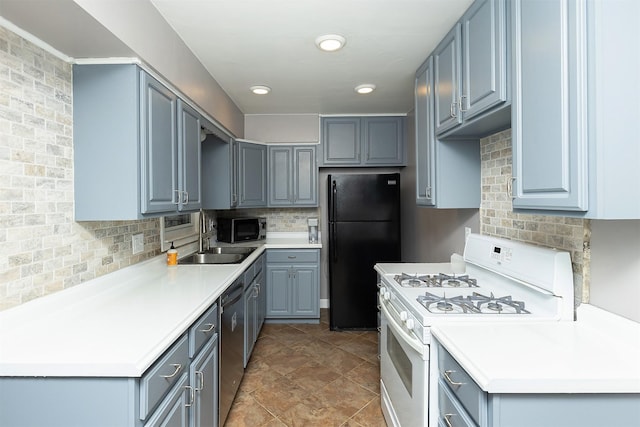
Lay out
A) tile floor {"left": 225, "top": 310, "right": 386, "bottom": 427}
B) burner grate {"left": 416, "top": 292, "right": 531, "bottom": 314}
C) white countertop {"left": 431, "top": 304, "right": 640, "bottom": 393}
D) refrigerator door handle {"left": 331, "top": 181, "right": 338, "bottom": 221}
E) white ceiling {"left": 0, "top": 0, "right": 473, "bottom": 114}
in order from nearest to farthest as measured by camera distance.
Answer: white countertop {"left": 431, "top": 304, "right": 640, "bottom": 393} → white ceiling {"left": 0, "top": 0, "right": 473, "bottom": 114} → burner grate {"left": 416, "top": 292, "right": 531, "bottom": 314} → tile floor {"left": 225, "top": 310, "right": 386, "bottom": 427} → refrigerator door handle {"left": 331, "top": 181, "right": 338, "bottom": 221}

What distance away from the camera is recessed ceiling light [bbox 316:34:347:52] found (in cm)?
204

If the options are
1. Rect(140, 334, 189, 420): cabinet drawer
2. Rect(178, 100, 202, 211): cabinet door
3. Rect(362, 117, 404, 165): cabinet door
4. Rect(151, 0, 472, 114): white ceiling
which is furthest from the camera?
Rect(362, 117, 404, 165): cabinet door


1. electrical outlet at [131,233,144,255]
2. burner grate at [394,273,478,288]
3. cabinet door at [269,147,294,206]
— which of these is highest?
cabinet door at [269,147,294,206]

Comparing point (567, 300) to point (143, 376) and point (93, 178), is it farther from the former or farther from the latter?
point (93, 178)

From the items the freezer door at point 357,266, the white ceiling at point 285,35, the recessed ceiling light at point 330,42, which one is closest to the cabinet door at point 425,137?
the white ceiling at point 285,35

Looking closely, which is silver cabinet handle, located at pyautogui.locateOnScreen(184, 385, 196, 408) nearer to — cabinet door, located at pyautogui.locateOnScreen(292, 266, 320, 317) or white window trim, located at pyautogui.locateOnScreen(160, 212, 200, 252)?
white window trim, located at pyautogui.locateOnScreen(160, 212, 200, 252)

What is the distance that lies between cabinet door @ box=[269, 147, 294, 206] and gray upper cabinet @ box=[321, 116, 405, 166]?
427 mm

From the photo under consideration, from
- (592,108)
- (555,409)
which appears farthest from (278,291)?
(592,108)

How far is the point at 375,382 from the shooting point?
2.58 m

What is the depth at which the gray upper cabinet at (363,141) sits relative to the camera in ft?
12.7

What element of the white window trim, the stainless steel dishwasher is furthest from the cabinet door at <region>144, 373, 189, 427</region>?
the white window trim

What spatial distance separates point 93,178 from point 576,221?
219 cm

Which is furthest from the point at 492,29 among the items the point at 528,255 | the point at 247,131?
the point at 247,131

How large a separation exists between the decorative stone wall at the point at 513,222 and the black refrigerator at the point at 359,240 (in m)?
1.37
